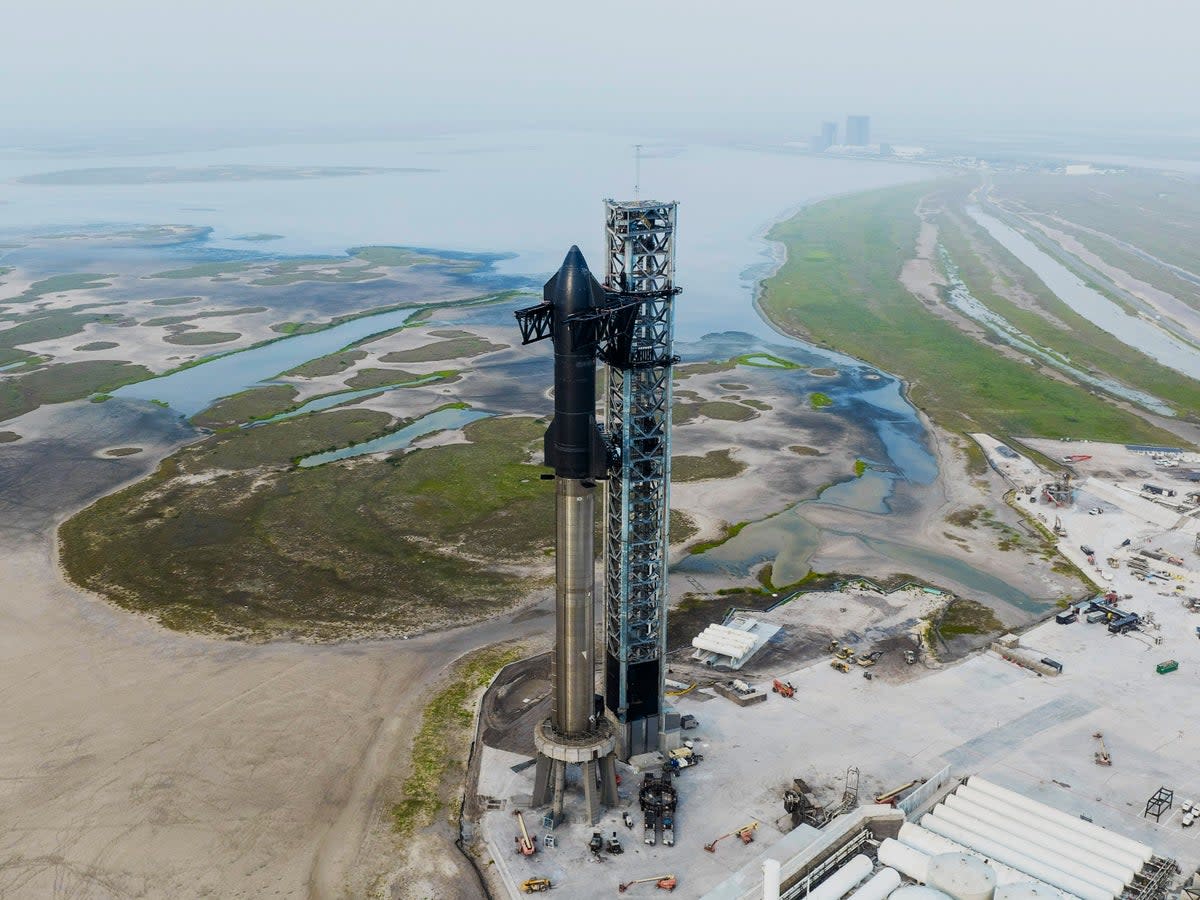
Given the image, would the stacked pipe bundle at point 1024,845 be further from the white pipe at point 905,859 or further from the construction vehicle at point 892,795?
the construction vehicle at point 892,795

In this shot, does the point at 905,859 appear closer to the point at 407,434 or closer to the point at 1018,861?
the point at 1018,861

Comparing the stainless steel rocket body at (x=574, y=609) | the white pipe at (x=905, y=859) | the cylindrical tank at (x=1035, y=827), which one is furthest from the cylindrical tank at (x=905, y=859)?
the stainless steel rocket body at (x=574, y=609)

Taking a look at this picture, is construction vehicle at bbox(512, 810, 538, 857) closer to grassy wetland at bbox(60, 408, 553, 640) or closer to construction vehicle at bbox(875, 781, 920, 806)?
construction vehicle at bbox(875, 781, 920, 806)

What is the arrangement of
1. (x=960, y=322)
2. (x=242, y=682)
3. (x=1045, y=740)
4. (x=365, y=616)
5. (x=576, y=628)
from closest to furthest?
(x=576, y=628)
(x=1045, y=740)
(x=242, y=682)
(x=365, y=616)
(x=960, y=322)

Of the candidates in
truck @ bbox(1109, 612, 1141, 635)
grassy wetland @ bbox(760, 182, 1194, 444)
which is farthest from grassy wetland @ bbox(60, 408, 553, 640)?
grassy wetland @ bbox(760, 182, 1194, 444)

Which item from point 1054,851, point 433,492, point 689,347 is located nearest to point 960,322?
point 689,347

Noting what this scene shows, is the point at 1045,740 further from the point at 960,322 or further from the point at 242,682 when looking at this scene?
the point at 960,322

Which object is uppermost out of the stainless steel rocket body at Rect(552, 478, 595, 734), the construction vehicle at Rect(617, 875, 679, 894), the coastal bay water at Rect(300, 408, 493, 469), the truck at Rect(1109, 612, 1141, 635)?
the stainless steel rocket body at Rect(552, 478, 595, 734)
